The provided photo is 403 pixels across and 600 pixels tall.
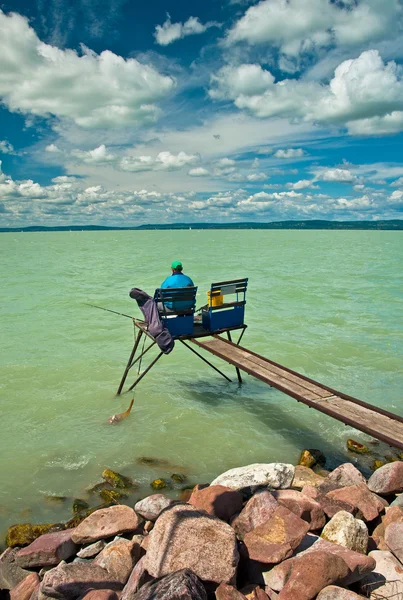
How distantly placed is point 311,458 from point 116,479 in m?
3.45

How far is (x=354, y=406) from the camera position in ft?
23.7

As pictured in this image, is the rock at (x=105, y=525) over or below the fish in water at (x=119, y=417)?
over

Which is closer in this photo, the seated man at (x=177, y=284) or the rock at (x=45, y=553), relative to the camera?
the rock at (x=45, y=553)

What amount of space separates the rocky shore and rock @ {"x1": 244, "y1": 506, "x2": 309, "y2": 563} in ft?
0.04

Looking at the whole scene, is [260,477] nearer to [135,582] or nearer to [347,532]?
[347,532]

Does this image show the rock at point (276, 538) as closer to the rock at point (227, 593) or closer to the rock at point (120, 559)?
the rock at point (227, 593)

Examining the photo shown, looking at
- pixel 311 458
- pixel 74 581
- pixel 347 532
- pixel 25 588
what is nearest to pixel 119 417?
pixel 311 458

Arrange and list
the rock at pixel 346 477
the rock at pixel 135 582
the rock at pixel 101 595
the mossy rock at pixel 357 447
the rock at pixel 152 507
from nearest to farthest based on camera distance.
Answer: the rock at pixel 101 595 → the rock at pixel 135 582 → the rock at pixel 152 507 → the rock at pixel 346 477 → the mossy rock at pixel 357 447

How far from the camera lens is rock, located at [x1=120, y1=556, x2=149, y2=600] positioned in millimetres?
4324

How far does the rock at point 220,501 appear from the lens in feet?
18.2

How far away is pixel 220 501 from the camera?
222 inches

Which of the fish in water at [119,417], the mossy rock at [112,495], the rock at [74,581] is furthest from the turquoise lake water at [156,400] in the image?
the rock at [74,581]

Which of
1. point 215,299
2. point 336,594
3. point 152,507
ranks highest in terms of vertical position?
point 215,299

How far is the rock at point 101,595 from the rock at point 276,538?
1.42 m
